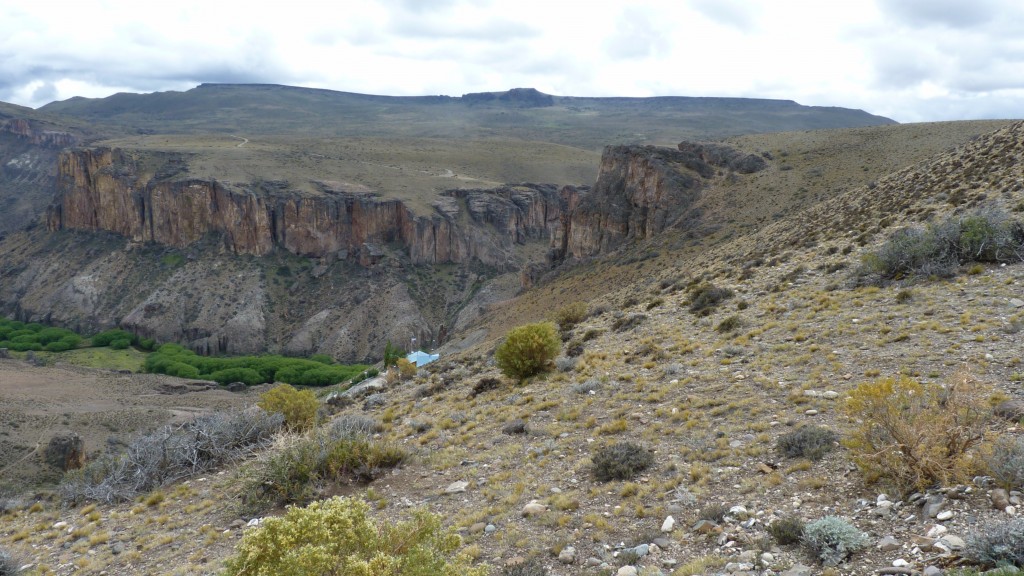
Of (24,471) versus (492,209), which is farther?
(492,209)

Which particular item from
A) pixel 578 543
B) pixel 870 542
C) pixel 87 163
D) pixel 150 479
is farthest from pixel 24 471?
pixel 87 163

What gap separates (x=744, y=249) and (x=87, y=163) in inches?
3813

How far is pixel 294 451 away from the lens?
31.4 feet

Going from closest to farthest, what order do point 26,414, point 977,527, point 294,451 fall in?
point 977,527
point 294,451
point 26,414

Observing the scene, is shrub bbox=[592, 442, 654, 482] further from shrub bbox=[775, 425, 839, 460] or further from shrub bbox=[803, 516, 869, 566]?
shrub bbox=[803, 516, 869, 566]

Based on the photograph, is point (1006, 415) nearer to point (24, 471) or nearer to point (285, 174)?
point (24, 471)

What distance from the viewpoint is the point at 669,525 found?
629 cm

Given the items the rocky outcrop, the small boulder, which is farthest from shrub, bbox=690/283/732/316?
the rocky outcrop

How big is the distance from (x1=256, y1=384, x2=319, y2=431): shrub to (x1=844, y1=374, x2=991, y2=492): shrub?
37.2ft

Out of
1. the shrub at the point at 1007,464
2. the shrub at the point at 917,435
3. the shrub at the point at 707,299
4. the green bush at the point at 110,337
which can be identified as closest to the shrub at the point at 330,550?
the shrub at the point at 917,435

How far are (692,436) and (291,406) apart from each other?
31.3ft

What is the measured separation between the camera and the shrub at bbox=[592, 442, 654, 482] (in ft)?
25.6

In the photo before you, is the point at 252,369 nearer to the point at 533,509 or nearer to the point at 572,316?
the point at 572,316

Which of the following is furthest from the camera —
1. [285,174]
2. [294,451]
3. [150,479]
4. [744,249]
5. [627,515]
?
[285,174]
